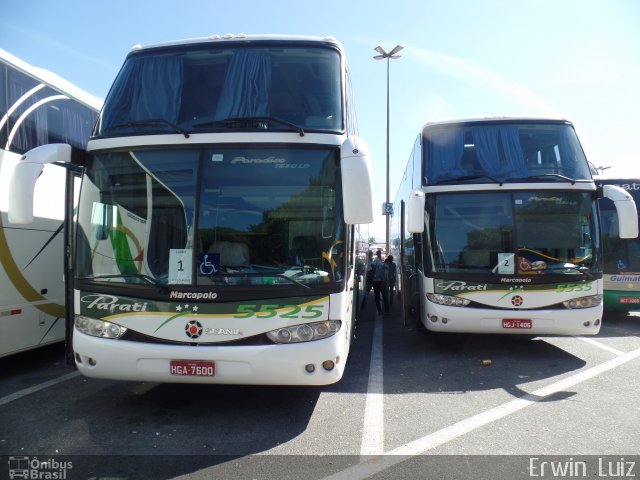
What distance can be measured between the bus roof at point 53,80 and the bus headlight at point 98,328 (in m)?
3.89

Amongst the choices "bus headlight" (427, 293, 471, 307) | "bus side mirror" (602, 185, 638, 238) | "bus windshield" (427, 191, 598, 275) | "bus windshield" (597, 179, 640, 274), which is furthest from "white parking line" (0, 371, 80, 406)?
"bus windshield" (597, 179, 640, 274)

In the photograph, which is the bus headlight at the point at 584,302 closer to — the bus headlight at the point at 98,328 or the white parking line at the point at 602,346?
the white parking line at the point at 602,346

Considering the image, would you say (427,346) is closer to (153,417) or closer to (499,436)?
(499,436)

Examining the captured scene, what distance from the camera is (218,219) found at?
14.1 ft

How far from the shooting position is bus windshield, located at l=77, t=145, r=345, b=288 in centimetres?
426

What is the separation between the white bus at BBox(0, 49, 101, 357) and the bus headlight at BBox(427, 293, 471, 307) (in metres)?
5.80

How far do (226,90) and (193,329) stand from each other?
8.30 feet

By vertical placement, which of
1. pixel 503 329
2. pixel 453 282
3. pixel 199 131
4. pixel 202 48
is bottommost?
pixel 503 329

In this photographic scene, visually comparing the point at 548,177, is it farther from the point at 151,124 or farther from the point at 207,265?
the point at 151,124

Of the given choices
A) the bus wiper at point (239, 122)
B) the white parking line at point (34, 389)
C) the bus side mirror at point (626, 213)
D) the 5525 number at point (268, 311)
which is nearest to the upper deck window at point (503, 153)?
the bus side mirror at point (626, 213)

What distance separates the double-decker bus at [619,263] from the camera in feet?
34.8

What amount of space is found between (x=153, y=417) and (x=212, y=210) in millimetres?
2252

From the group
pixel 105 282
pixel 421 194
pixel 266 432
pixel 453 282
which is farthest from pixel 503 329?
pixel 105 282

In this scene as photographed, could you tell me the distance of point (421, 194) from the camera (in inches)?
261
